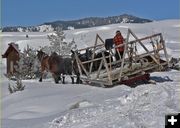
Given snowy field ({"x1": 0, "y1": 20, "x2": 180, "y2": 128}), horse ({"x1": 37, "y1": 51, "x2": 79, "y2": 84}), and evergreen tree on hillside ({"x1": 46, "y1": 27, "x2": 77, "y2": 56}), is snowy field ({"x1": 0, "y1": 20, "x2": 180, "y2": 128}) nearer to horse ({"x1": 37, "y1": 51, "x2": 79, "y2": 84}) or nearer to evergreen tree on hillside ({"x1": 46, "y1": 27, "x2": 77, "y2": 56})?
horse ({"x1": 37, "y1": 51, "x2": 79, "y2": 84})

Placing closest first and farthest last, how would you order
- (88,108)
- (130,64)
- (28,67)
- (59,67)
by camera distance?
(88,108) → (130,64) → (59,67) → (28,67)

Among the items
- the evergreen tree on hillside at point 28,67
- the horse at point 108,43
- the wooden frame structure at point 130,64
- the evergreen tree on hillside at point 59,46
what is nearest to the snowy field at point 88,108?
the wooden frame structure at point 130,64

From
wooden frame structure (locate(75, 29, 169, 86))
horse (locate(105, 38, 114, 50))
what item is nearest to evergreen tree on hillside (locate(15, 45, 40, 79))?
horse (locate(105, 38, 114, 50))

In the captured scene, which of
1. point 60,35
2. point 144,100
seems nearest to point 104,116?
point 144,100

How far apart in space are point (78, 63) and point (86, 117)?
835cm

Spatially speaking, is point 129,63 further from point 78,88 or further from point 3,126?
point 3,126

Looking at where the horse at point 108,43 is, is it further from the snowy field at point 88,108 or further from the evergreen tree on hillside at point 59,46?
the evergreen tree on hillside at point 59,46

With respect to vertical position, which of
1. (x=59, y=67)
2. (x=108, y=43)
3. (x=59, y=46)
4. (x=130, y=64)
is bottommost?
(x=59, y=67)

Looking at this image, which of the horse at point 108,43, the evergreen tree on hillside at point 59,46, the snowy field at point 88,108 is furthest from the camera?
the evergreen tree on hillside at point 59,46

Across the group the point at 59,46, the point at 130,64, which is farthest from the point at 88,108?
the point at 59,46

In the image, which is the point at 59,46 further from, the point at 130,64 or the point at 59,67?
the point at 130,64

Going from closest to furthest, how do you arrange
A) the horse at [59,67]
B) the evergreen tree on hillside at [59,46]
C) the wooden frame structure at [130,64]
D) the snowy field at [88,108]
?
1. the snowy field at [88,108]
2. the wooden frame structure at [130,64]
3. the horse at [59,67]
4. the evergreen tree on hillside at [59,46]

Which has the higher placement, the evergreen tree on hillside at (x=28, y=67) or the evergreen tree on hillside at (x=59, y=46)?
the evergreen tree on hillside at (x=59, y=46)

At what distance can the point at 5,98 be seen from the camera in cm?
1423
